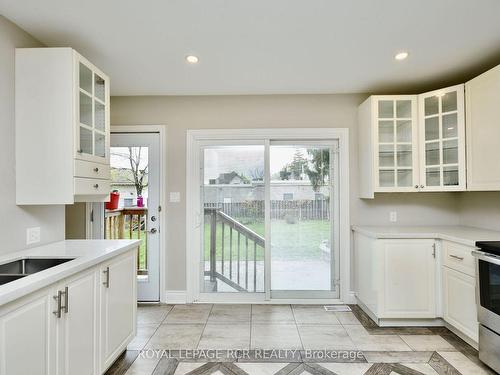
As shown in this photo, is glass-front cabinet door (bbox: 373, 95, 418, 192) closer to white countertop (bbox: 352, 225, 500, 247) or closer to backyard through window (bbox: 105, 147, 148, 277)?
white countertop (bbox: 352, 225, 500, 247)

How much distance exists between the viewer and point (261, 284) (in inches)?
142

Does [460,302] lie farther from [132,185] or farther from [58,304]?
[132,185]

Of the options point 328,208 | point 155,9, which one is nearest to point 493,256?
point 328,208

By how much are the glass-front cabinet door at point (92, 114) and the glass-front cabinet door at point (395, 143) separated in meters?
2.64

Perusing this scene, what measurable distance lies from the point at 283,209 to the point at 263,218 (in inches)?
10.7

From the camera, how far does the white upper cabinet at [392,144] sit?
3.15 m

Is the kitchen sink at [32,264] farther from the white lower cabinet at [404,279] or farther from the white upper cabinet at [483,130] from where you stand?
the white upper cabinet at [483,130]

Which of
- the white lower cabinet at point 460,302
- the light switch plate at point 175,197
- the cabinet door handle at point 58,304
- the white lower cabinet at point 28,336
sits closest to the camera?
the white lower cabinet at point 28,336

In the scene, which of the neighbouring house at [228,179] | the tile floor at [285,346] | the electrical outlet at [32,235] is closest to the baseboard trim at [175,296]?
the tile floor at [285,346]

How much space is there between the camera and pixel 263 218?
359cm

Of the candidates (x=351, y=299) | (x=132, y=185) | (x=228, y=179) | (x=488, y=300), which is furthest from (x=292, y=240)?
(x=132, y=185)

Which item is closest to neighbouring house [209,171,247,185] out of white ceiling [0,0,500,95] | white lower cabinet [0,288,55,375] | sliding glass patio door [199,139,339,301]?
sliding glass patio door [199,139,339,301]

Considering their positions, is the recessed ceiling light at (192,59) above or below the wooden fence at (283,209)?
above

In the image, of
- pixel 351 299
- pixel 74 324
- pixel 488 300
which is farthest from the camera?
pixel 351 299
